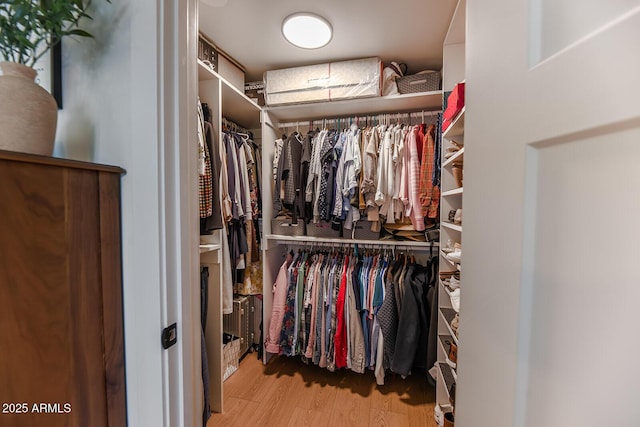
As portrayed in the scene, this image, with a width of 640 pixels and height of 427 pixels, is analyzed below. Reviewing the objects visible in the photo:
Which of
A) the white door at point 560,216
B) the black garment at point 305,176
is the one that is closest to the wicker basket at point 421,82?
the black garment at point 305,176

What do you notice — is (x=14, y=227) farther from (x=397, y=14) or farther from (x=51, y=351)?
(x=397, y=14)

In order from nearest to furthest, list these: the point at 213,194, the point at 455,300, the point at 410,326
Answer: the point at 455,300 < the point at 213,194 < the point at 410,326

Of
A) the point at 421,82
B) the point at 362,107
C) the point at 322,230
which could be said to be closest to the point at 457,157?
the point at 421,82

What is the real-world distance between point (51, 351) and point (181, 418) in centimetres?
33

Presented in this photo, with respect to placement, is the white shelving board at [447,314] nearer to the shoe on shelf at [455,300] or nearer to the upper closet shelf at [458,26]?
the shoe on shelf at [455,300]

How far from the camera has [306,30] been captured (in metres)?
1.44

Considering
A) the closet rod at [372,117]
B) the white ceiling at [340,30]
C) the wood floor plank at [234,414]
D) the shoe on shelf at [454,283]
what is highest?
the white ceiling at [340,30]

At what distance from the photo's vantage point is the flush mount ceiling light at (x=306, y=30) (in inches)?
53.7

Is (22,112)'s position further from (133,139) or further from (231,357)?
(231,357)

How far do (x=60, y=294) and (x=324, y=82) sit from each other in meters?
1.73

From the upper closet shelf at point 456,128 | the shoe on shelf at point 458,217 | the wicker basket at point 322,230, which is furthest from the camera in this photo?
the wicker basket at point 322,230

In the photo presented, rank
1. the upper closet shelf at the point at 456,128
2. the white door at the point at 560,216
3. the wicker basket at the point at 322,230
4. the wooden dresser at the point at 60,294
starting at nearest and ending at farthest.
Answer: the white door at the point at 560,216, the wooden dresser at the point at 60,294, the upper closet shelf at the point at 456,128, the wicker basket at the point at 322,230

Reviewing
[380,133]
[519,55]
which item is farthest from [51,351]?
[380,133]

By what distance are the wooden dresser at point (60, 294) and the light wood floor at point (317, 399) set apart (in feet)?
3.81
